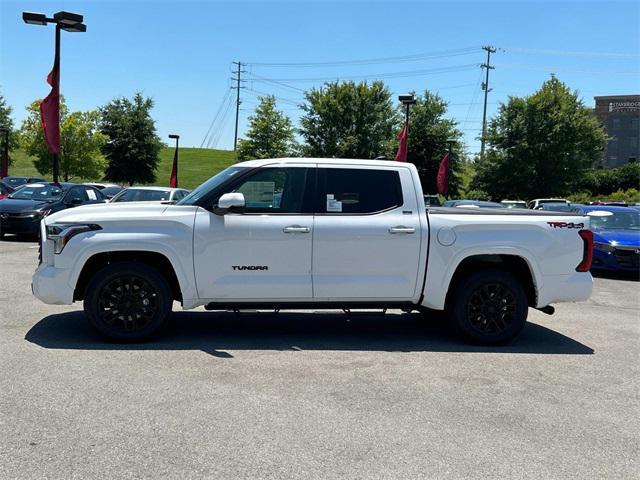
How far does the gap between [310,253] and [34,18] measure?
1430cm

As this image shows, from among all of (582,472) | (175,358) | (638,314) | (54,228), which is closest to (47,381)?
(175,358)

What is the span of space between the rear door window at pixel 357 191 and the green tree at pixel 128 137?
43.7 m

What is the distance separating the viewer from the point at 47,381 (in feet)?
15.9

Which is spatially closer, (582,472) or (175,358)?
(582,472)

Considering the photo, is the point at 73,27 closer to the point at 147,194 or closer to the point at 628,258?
the point at 147,194

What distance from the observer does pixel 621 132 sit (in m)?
111

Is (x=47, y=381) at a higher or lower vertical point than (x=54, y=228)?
lower

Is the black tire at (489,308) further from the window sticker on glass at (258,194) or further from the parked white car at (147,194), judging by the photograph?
the parked white car at (147,194)

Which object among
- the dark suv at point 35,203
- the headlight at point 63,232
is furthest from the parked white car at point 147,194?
the headlight at point 63,232

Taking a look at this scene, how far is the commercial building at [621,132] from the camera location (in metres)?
109

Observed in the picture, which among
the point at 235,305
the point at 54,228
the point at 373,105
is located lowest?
the point at 235,305

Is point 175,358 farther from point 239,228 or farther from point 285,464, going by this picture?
point 285,464

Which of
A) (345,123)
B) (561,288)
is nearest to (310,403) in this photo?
(561,288)

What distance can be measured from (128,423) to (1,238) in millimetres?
13826
